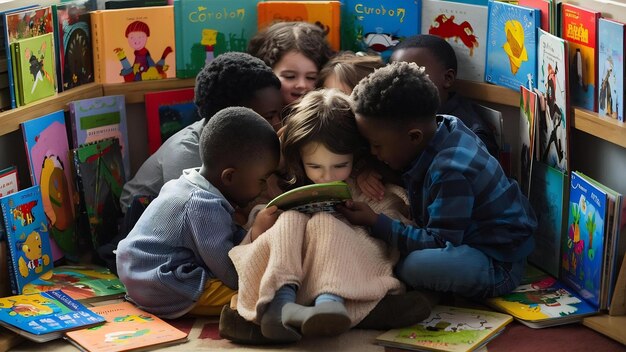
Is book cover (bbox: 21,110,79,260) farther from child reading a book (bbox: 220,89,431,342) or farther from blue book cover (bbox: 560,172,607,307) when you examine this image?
blue book cover (bbox: 560,172,607,307)

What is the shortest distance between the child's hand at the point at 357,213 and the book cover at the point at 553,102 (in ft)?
1.64

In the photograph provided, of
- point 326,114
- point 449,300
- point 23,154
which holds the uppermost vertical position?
point 326,114

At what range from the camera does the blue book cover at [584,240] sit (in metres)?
2.15

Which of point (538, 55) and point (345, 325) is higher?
point (538, 55)

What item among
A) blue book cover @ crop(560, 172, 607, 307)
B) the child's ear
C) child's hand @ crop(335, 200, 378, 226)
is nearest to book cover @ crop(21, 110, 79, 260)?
the child's ear

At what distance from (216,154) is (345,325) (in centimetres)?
56

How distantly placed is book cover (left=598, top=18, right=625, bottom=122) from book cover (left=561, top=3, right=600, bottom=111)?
22 mm

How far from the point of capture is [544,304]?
2219 millimetres

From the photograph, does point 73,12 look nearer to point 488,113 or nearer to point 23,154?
point 23,154

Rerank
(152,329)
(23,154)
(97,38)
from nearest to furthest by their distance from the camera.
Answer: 1. (152,329)
2. (23,154)
3. (97,38)

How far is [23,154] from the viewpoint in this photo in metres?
2.54

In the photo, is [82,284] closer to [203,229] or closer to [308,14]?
[203,229]

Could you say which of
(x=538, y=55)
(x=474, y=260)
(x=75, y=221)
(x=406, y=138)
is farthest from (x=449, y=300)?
(x=75, y=221)

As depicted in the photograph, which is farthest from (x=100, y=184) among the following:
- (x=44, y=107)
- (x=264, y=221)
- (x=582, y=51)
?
(x=582, y=51)
